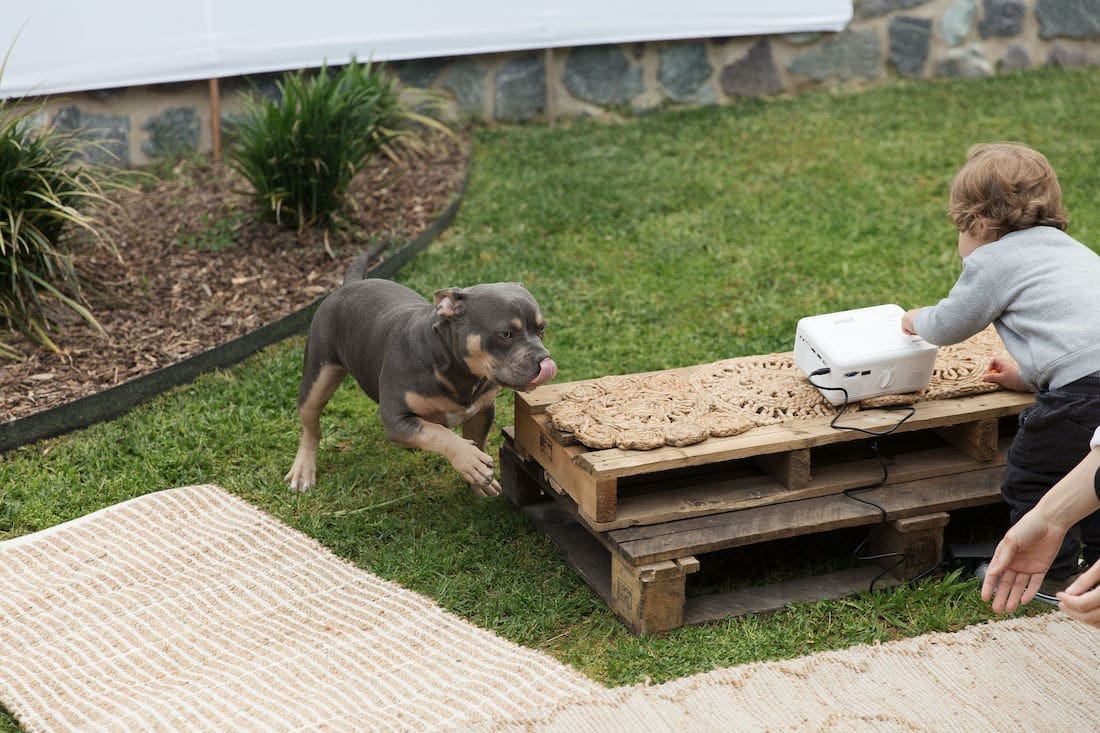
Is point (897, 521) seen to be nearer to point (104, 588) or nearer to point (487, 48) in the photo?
point (104, 588)

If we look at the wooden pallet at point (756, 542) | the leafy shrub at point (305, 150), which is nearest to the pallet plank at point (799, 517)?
the wooden pallet at point (756, 542)

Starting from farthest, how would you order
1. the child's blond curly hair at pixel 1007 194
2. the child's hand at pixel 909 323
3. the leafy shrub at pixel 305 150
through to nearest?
1. the leafy shrub at pixel 305 150
2. the child's hand at pixel 909 323
3. the child's blond curly hair at pixel 1007 194

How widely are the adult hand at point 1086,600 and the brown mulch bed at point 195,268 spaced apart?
4.27 m

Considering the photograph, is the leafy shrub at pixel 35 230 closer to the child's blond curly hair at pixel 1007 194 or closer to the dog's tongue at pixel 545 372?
the dog's tongue at pixel 545 372

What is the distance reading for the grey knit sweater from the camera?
3.85 meters

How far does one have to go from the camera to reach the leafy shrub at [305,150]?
721 centimetres

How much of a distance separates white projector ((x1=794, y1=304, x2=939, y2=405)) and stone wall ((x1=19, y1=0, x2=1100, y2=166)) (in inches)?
239

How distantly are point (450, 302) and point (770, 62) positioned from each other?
7.12 m

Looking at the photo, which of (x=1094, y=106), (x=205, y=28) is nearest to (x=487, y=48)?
(x=205, y=28)

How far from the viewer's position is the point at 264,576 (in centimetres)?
435

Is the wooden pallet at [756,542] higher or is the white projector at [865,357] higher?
the white projector at [865,357]

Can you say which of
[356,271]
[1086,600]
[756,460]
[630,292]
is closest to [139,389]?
[356,271]

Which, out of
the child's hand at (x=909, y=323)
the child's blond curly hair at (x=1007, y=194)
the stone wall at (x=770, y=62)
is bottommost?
the child's hand at (x=909, y=323)

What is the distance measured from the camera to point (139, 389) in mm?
5719
